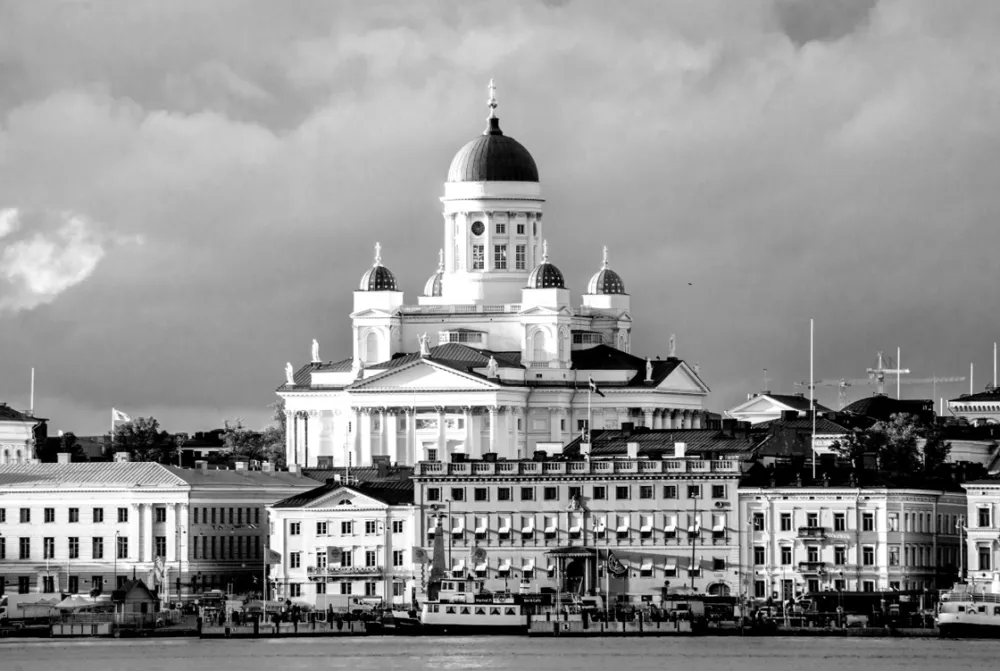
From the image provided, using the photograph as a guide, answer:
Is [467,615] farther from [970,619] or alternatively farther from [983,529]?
[983,529]

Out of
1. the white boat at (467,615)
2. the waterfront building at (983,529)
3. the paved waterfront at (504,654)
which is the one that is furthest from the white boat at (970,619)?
the white boat at (467,615)

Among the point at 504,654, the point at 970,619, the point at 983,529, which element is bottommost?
the point at 504,654

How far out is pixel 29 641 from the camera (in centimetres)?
19188

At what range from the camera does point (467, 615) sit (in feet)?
617

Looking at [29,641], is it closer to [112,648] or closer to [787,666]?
[112,648]

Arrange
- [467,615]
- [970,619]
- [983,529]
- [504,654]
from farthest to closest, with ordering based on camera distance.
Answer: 1. [983,529]
2. [467,615]
3. [970,619]
4. [504,654]

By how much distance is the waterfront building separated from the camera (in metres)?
198

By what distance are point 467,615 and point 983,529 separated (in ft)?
79.7

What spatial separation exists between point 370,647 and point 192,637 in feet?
36.8

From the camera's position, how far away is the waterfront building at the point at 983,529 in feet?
649

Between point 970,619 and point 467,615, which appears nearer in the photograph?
point 970,619

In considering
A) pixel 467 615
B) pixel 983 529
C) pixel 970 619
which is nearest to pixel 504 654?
pixel 467 615

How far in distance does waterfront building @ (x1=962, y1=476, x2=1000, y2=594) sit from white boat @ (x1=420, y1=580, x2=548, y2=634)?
20862 millimetres

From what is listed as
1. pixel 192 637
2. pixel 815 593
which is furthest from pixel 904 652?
pixel 192 637
